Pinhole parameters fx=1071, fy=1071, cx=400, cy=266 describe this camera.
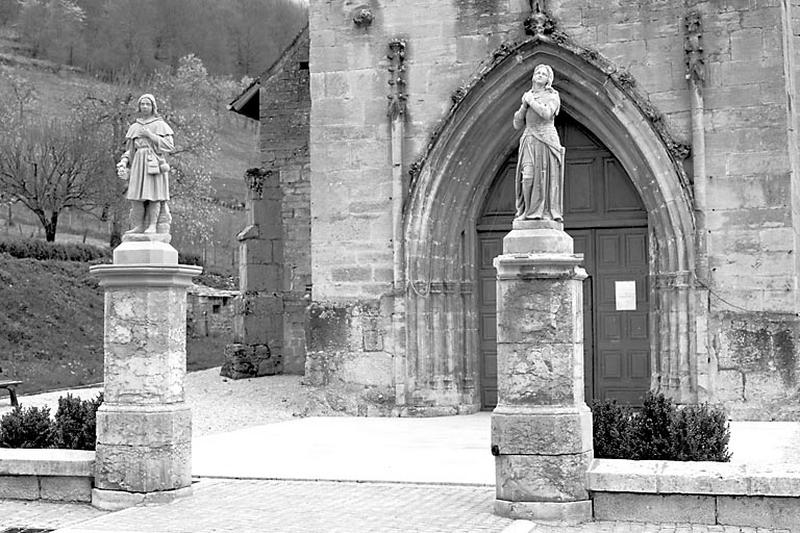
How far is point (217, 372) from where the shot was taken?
21.7 metres

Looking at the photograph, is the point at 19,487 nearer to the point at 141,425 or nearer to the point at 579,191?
the point at 141,425

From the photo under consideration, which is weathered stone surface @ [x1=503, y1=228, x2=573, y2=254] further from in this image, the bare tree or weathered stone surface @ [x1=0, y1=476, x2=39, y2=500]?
the bare tree

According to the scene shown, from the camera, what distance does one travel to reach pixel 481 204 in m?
15.1

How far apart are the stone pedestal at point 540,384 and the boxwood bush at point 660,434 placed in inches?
25.9

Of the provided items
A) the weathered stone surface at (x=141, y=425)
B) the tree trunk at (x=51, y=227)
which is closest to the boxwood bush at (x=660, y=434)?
the weathered stone surface at (x=141, y=425)

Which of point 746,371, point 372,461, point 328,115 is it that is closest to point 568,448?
point 372,461

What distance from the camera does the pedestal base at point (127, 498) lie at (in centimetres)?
838

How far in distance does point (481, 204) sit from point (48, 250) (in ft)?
59.0

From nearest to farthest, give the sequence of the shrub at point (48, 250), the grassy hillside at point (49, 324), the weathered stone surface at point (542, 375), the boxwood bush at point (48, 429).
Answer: the weathered stone surface at point (542, 375)
the boxwood bush at point (48, 429)
the grassy hillside at point (49, 324)
the shrub at point (48, 250)

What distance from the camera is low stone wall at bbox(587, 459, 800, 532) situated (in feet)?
23.3

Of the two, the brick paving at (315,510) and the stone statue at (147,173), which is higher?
the stone statue at (147,173)

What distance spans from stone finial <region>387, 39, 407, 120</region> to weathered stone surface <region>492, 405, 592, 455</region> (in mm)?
7442

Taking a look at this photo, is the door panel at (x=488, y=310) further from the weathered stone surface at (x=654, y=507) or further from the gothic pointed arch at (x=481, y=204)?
the weathered stone surface at (x=654, y=507)

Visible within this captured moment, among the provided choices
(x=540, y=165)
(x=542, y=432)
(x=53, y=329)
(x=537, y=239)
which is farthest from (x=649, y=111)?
(x=53, y=329)
